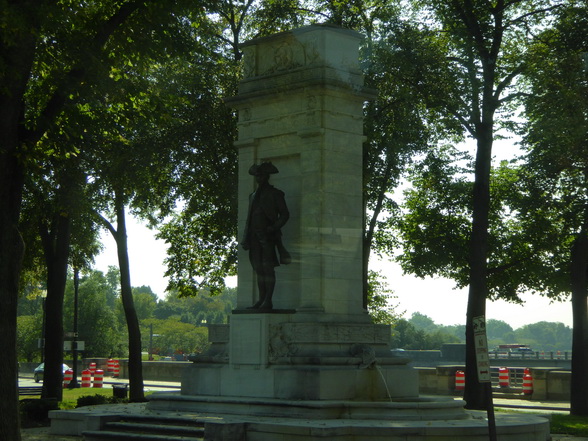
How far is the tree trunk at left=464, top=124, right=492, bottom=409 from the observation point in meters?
30.2

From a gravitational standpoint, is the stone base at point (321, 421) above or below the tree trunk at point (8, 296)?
below

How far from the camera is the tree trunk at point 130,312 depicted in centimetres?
3338

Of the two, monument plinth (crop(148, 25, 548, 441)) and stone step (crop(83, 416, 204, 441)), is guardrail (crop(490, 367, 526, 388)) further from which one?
stone step (crop(83, 416, 204, 441))

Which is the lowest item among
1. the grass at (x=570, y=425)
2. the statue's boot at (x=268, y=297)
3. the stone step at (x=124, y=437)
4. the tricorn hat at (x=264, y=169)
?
the grass at (x=570, y=425)

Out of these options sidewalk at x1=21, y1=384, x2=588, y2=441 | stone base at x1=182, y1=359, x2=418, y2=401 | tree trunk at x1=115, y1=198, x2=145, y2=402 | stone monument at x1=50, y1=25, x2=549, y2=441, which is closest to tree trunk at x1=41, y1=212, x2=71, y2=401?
tree trunk at x1=115, y1=198, x2=145, y2=402

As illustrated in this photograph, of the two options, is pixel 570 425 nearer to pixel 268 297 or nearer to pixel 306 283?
pixel 306 283

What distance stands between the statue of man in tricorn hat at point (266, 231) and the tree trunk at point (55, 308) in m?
12.9

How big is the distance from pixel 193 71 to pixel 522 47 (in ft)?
36.6

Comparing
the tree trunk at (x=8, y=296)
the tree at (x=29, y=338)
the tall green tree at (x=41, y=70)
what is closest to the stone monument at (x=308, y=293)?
the tall green tree at (x=41, y=70)

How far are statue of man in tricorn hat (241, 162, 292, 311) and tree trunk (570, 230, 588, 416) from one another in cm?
1401

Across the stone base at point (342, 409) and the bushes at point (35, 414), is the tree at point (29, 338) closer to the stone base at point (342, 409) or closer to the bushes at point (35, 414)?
the bushes at point (35, 414)

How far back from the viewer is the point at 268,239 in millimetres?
21109

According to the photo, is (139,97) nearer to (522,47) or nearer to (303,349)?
(303,349)

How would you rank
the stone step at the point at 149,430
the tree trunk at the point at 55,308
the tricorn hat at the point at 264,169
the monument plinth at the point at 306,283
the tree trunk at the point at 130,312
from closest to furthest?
the stone step at the point at 149,430
the monument plinth at the point at 306,283
the tricorn hat at the point at 264,169
the tree trunk at the point at 55,308
the tree trunk at the point at 130,312
